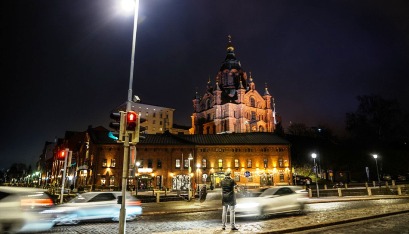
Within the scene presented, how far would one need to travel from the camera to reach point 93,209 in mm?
13328

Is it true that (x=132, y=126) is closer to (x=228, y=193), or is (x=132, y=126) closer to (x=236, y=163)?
(x=228, y=193)

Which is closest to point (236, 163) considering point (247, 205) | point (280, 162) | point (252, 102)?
point (280, 162)

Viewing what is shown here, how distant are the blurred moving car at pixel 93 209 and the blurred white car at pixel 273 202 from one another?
5088 millimetres

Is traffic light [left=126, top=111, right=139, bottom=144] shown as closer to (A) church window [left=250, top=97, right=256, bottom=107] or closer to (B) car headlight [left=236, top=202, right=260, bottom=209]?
(B) car headlight [left=236, top=202, right=260, bottom=209]

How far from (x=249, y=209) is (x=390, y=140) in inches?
2261

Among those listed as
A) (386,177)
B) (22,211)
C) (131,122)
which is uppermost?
(131,122)

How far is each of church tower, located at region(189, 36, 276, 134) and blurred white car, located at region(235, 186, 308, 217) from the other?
67.8 metres

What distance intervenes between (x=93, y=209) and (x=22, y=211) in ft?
12.2

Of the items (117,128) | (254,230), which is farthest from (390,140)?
(117,128)

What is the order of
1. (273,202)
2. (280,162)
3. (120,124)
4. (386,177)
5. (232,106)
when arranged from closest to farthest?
1. (120,124)
2. (273,202)
3. (280,162)
4. (386,177)
5. (232,106)

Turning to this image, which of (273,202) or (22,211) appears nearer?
(22,211)

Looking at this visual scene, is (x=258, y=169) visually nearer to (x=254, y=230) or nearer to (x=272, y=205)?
(x=272, y=205)

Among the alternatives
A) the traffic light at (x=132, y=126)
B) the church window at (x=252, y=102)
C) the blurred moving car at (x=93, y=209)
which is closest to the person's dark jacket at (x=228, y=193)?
the traffic light at (x=132, y=126)

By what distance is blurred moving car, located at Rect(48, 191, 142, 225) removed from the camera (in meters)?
12.8
